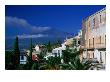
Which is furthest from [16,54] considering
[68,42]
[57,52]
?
[68,42]

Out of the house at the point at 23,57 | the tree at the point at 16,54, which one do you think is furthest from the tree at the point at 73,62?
the tree at the point at 16,54

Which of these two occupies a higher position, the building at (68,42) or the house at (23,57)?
the building at (68,42)

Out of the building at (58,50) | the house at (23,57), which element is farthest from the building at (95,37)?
the house at (23,57)

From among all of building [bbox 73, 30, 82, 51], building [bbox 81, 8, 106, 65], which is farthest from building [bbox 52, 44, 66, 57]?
building [bbox 81, 8, 106, 65]

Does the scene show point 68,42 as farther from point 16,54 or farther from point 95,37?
point 16,54

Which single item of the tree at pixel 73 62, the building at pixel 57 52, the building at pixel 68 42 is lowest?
the tree at pixel 73 62

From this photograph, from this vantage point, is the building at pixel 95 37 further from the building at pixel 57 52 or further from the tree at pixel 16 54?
the tree at pixel 16 54
